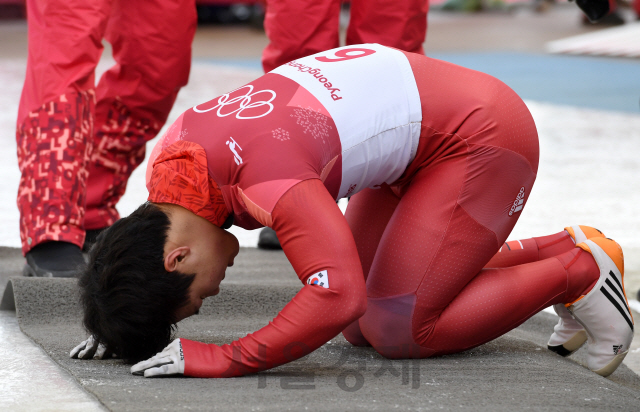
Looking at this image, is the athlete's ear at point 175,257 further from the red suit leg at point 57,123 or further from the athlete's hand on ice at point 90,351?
the red suit leg at point 57,123

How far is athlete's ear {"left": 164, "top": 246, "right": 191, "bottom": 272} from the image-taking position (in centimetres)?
126

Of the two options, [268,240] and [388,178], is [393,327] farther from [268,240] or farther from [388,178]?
[268,240]

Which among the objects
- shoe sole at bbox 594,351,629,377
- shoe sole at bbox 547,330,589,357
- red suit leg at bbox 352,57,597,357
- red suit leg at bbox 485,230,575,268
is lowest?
shoe sole at bbox 547,330,589,357

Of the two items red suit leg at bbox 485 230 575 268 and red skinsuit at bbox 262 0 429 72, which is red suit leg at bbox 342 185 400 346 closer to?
red suit leg at bbox 485 230 575 268

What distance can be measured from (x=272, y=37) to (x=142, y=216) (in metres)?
1.07

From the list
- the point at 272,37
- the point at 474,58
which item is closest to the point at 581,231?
the point at 272,37

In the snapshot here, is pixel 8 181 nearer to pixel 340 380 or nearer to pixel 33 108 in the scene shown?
pixel 33 108

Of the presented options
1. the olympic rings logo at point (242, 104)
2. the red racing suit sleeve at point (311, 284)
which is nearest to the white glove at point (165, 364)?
the red racing suit sleeve at point (311, 284)

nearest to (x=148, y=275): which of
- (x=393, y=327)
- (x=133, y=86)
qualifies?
(x=393, y=327)

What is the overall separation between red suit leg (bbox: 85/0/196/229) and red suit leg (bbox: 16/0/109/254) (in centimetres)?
23

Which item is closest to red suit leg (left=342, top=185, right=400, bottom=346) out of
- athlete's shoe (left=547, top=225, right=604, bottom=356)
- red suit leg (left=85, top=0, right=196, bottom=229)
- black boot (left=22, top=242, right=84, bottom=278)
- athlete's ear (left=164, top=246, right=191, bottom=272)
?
athlete's shoe (left=547, top=225, right=604, bottom=356)

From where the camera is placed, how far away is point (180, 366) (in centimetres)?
127

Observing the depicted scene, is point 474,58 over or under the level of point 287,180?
under

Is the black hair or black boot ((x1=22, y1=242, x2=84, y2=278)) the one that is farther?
black boot ((x1=22, y1=242, x2=84, y2=278))
